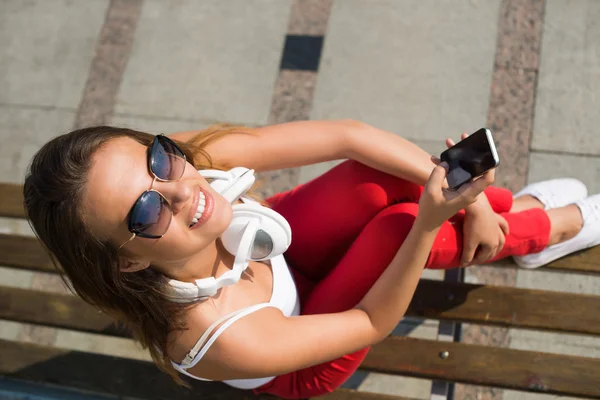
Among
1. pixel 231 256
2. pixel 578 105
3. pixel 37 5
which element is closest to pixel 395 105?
pixel 578 105

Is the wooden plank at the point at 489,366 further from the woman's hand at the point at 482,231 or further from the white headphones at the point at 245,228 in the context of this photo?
the white headphones at the point at 245,228

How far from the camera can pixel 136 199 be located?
5.21 feet

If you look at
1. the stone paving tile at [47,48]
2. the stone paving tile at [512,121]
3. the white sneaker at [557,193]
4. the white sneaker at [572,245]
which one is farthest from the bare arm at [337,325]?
the stone paving tile at [47,48]

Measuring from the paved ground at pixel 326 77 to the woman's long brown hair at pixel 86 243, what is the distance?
1.51m

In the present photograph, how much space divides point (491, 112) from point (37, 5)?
9.80 ft

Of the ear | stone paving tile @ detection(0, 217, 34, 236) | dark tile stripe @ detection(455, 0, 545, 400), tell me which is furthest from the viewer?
stone paving tile @ detection(0, 217, 34, 236)

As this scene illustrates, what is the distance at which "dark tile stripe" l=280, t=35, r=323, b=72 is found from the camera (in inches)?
144

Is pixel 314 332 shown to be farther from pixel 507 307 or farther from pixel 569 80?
pixel 569 80

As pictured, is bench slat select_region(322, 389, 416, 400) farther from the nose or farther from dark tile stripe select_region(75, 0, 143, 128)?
dark tile stripe select_region(75, 0, 143, 128)

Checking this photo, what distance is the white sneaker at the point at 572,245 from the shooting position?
2.26m

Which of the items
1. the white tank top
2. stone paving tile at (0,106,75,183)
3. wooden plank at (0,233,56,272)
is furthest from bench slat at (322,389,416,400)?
stone paving tile at (0,106,75,183)

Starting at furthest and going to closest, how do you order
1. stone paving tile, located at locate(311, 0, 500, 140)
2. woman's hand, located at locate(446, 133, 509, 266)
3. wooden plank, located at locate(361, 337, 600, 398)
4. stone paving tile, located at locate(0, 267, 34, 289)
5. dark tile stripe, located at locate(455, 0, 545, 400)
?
stone paving tile, located at locate(0, 267, 34, 289), stone paving tile, located at locate(311, 0, 500, 140), dark tile stripe, located at locate(455, 0, 545, 400), wooden plank, located at locate(361, 337, 600, 398), woman's hand, located at locate(446, 133, 509, 266)

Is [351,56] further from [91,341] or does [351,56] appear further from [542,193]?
[91,341]

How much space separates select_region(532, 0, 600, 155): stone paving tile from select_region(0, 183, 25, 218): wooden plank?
2.44 meters
